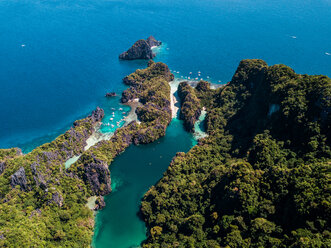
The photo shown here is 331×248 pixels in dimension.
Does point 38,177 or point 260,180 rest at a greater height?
point 260,180

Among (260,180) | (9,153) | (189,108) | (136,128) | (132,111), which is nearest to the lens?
(260,180)

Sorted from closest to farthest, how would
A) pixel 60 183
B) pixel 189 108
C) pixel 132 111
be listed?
pixel 60 183, pixel 189 108, pixel 132 111

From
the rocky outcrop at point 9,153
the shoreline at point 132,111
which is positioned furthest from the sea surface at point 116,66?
the rocky outcrop at point 9,153

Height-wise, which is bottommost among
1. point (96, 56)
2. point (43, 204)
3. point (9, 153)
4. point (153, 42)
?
point (9, 153)

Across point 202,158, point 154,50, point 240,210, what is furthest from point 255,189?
point 154,50

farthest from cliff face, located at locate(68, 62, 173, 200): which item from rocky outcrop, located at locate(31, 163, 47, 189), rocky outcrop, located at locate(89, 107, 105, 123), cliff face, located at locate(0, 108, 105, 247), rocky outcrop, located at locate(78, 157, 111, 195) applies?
rocky outcrop, located at locate(89, 107, 105, 123)

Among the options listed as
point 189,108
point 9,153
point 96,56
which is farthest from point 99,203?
point 96,56

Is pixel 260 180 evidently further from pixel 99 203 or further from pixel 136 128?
pixel 136 128
